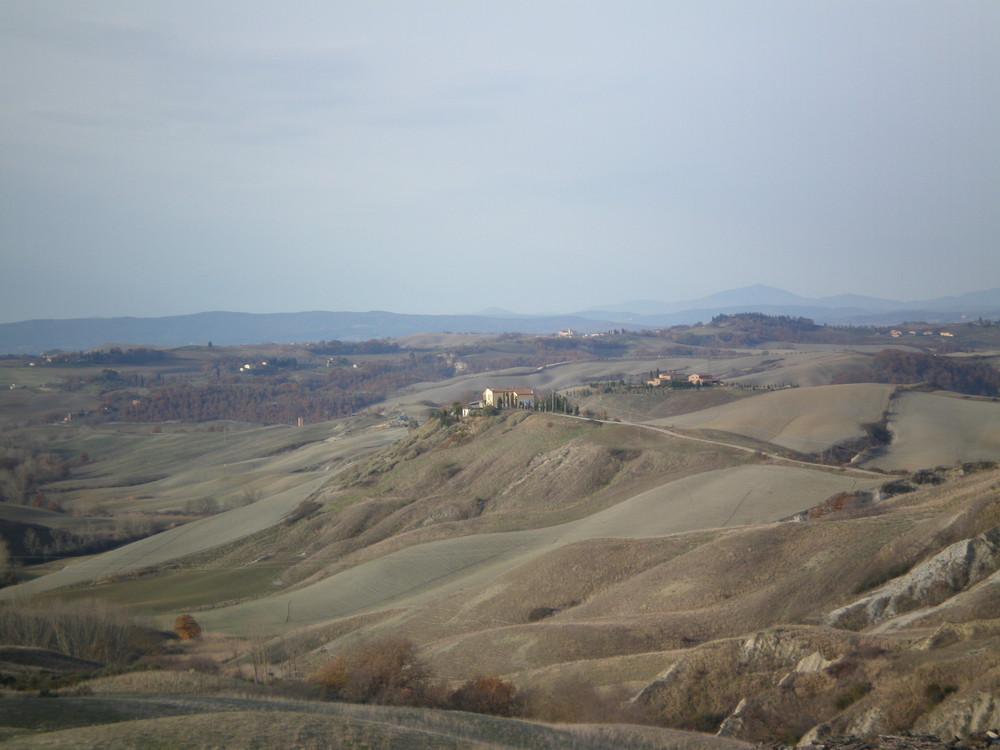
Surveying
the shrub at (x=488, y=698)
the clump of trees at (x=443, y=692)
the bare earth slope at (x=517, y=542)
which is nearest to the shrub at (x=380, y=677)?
the clump of trees at (x=443, y=692)

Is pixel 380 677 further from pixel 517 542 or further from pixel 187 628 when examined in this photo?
pixel 517 542

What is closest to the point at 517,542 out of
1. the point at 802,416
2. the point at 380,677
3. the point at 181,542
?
the point at 380,677

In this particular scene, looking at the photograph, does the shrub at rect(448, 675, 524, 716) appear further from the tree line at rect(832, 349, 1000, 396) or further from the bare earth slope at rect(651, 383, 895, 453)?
the tree line at rect(832, 349, 1000, 396)

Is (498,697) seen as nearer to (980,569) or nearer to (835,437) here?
(980,569)

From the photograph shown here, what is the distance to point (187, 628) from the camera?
151 feet

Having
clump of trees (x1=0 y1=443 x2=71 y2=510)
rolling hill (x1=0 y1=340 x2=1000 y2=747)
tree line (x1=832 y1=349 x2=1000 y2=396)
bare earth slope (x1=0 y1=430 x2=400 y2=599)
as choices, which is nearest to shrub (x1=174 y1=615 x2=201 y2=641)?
rolling hill (x1=0 y1=340 x2=1000 y2=747)

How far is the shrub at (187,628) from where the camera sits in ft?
149

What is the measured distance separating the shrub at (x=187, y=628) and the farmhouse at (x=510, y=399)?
5820 centimetres

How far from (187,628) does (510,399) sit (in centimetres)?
6546

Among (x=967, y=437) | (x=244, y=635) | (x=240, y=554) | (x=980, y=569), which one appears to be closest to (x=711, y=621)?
(x=980, y=569)

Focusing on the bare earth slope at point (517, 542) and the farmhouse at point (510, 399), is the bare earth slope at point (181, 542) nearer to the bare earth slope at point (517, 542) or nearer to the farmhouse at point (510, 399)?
the bare earth slope at point (517, 542)

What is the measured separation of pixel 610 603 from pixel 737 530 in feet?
30.1

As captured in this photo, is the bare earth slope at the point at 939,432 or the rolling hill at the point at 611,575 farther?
the bare earth slope at the point at 939,432

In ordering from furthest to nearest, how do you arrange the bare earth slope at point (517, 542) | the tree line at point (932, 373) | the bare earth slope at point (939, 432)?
the tree line at point (932, 373) → the bare earth slope at point (939, 432) → the bare earth slope at point (517, 542)
